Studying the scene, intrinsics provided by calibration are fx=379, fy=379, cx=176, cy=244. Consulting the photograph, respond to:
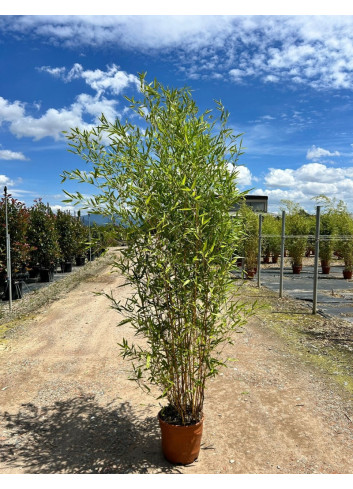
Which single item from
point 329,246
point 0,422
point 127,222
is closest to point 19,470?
point 0,422

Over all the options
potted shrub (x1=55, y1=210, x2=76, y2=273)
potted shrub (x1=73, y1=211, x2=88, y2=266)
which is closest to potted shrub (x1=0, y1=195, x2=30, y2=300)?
potted shrub (x1=55, y1=210, x2=76, y2=273)

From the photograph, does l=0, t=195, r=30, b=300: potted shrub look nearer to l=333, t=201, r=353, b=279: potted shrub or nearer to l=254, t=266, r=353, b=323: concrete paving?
l=254, t=266, r=353, b=323: concrete paving

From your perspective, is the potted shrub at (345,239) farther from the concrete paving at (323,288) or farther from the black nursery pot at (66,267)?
the black nursery pot at (66,267)

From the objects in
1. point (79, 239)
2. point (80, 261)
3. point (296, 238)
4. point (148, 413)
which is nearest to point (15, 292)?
point (148, 413)

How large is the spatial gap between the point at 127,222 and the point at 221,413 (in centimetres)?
214

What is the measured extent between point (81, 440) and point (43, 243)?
9.32m

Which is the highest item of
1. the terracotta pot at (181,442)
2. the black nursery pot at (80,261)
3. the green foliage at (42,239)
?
the green foliage at (42,239)

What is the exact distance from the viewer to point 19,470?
276cm

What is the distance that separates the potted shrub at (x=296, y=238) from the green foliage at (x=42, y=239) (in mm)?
7478

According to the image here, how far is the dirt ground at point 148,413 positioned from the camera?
111 inches

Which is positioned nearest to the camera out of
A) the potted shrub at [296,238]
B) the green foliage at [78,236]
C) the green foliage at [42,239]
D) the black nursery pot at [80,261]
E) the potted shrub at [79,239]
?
the green foliage at [42,239]

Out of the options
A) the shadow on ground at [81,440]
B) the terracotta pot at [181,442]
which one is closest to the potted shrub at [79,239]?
the shadow on ground at [81,440]

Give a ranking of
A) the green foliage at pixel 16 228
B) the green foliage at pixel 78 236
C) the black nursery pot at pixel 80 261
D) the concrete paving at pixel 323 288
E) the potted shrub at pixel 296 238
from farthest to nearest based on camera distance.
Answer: the black nursery pot at pixel 80 261 < the green foliage at pixel 78 236 < the potted shrub at pixel 296 238 < the green foliage at pixel 16 228 < the concrete paving at pixel 323 288

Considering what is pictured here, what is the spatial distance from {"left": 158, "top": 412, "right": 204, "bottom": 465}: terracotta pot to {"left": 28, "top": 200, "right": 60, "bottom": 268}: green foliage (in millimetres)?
9535
